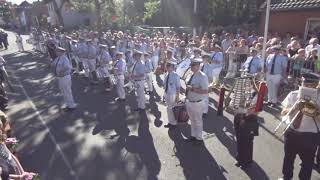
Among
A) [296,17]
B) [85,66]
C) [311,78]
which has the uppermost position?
[311,78]

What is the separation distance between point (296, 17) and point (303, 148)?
1533 centimetres

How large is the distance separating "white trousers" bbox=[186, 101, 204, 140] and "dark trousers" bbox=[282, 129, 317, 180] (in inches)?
104

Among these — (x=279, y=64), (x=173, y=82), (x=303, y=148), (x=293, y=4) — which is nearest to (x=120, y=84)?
(x=173, y=82)

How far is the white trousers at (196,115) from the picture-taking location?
8.83 metres

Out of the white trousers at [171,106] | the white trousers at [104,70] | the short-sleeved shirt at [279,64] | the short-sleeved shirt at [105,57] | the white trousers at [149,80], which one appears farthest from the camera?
the white trousers at [104,70]

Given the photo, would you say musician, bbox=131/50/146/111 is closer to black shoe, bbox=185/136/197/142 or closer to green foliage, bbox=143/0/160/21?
black shoe, bbox=185/136/197/142

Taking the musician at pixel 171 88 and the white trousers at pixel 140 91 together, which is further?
the white trousers at pixel 140 91

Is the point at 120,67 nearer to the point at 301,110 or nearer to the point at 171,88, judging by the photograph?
the point at 171,88

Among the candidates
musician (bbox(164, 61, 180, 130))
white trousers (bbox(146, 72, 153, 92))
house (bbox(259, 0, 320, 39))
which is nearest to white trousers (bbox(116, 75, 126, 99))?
white trousers (bbox(146, 72, 153, 92))

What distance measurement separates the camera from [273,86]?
40.3 feet

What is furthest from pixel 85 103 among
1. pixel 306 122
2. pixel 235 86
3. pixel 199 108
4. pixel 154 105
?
pixel 306 122

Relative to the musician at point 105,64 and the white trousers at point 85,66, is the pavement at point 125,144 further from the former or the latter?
the white trousers at point 85,66

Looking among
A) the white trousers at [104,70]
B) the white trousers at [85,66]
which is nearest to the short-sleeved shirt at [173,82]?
the white trousers at [104,70]

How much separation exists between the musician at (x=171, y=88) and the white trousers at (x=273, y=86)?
12.5ft
